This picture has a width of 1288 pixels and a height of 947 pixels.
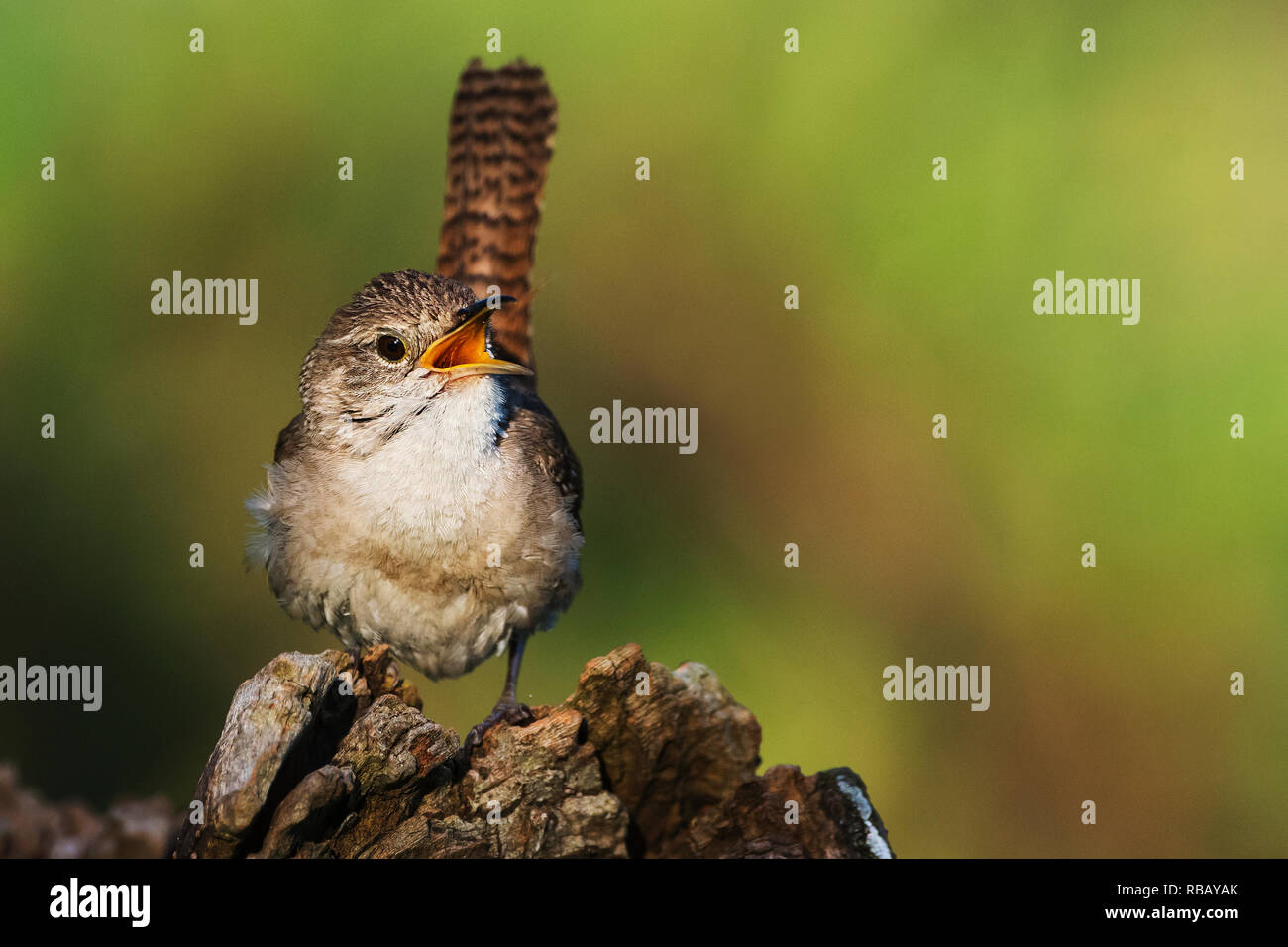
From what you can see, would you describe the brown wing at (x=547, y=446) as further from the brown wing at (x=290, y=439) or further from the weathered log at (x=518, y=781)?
the weathered log at (x=518, y=781)

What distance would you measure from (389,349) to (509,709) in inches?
52.6

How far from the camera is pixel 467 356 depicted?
4.44 metres

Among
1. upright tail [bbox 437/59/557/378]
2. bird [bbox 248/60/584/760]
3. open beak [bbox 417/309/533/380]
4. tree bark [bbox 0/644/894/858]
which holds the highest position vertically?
upright tail [bbox 437/59/557/378]

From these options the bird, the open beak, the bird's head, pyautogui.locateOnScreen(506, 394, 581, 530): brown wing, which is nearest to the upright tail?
A: pyautogui.locateOnScreen(506, 394, 581, 530): brown wing

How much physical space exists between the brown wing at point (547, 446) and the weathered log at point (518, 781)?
40.1 inches

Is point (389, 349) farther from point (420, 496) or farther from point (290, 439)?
point (290, 439)

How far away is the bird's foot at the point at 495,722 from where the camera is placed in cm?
361

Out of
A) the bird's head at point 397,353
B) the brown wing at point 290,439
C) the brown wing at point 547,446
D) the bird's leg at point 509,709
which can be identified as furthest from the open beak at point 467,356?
Answer: the bird's leg at point 509,709

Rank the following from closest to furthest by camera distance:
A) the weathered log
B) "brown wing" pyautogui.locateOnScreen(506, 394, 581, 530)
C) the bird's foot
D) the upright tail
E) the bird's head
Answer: the weathered log → the bird's foot → the bird's head → "brown wing" pyautogui.locateOnScreen(506, 394, 581, 530) → the upright tail

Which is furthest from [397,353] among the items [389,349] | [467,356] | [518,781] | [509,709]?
[518,781]

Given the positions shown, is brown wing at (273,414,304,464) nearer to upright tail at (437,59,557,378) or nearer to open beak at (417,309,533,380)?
open beak at (417,309,533,380)

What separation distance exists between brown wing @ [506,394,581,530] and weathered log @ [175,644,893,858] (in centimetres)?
102

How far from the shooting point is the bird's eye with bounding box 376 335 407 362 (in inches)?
170
